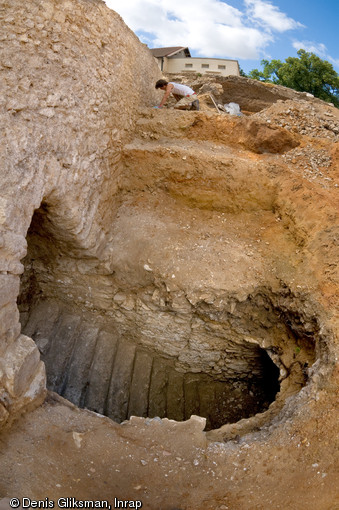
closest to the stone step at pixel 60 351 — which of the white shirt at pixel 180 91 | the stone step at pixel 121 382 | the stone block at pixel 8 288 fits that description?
the stone step at pixel 121 382

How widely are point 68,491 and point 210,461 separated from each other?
1.24m

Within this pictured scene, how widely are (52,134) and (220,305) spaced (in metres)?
2.86

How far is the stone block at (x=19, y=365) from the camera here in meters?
3.06

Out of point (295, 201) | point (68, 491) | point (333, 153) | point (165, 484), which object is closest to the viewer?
point (68, 491)

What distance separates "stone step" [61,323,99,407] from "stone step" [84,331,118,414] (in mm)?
64

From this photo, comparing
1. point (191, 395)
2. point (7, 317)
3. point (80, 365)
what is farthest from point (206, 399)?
point (7, 317)

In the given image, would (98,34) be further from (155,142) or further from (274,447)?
(274,447)

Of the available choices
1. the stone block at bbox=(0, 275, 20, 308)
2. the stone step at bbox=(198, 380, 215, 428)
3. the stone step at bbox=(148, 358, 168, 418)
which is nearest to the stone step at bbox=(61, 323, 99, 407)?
the stone step at bbox=(148, 358, 168, 418)

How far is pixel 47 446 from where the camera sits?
3.03m

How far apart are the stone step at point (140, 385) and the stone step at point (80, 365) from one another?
0.65m

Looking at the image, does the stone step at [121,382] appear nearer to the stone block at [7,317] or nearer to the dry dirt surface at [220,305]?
the dry dirt surface at [220,305]

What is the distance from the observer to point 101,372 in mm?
4996

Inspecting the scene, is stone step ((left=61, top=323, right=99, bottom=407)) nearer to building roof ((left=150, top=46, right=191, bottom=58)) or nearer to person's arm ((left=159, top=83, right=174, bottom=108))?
person's arm ((left=159, top=83, right=174, bottom=108))

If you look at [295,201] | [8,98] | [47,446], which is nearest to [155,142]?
[295,201]
